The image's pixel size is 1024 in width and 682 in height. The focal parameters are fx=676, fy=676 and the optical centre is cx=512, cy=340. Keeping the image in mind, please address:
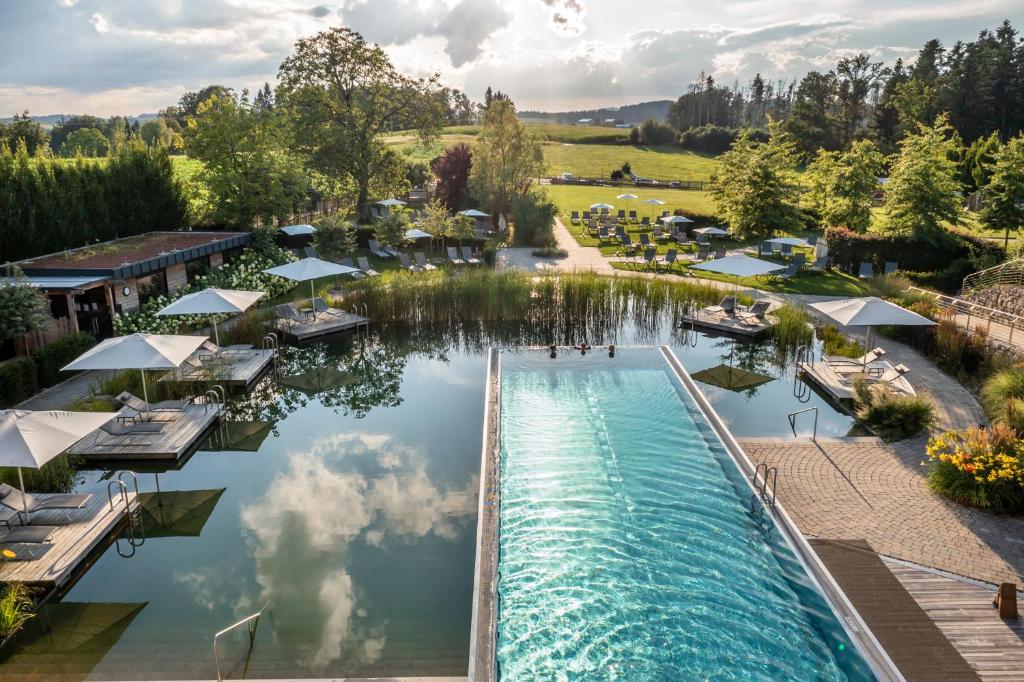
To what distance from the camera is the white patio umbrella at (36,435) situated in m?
6.63

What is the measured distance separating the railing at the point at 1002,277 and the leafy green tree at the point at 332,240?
1704 centimetres

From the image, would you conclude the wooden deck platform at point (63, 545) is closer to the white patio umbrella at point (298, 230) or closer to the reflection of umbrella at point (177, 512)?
the reflection of umbrella at point (177, 512)

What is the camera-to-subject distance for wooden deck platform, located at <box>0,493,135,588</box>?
6395 millimetres

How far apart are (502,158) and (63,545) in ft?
78.1

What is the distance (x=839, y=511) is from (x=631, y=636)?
10.4 ft

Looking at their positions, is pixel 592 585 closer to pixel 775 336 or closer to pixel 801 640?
pixel 801 640

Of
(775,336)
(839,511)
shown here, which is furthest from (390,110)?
(839,511)

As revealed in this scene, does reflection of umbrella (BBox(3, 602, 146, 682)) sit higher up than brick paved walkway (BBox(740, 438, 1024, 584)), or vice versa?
brick paved walkway (BBox(740, 438, 1024, 584))

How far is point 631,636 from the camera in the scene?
575cm

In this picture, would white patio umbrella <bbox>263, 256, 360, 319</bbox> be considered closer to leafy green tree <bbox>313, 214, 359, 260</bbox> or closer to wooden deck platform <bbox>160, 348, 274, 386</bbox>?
wooden deck platform <bbox>160, 348, 274, 386</bbox>

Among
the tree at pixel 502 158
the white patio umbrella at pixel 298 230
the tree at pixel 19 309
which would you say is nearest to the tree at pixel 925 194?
the tree at pixel 502 158

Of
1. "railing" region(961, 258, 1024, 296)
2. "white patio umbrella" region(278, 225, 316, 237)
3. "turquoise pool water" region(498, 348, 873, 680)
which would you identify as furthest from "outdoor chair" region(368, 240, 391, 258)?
"railing" region(961, 258, 1024, 296)

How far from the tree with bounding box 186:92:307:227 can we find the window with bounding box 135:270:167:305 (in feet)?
18.9

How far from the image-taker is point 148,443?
9.34 metres
